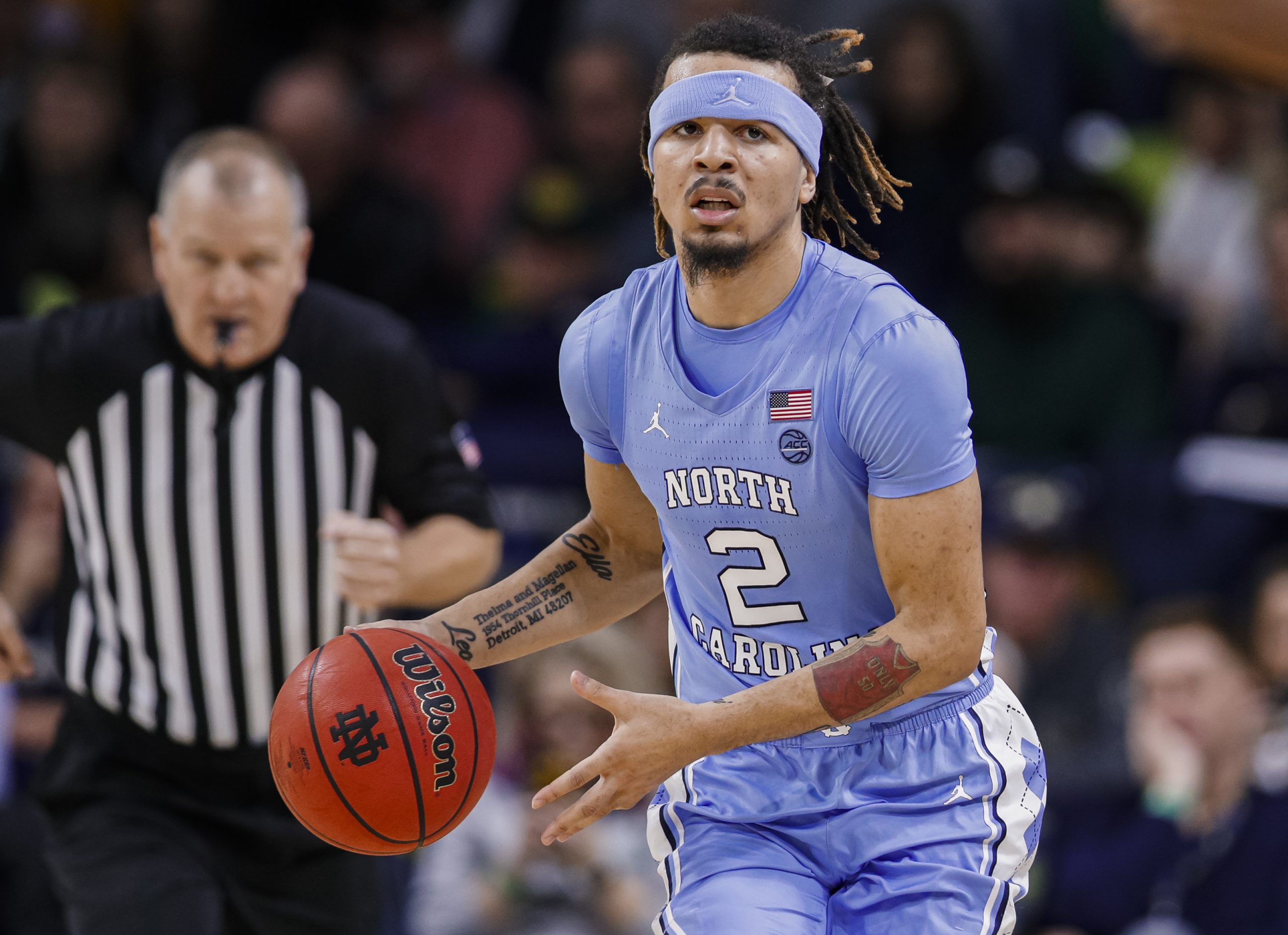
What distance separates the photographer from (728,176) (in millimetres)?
3117

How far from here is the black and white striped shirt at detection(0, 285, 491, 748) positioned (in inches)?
172

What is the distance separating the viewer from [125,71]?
8.64m

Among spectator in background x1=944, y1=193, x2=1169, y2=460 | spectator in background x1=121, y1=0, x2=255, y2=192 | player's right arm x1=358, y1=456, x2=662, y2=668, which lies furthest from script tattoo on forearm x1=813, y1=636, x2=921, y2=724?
spectator in background x1=121, y1=0, x2=255, y2=192

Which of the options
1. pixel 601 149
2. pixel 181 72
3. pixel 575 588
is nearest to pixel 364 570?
pixel 575 588

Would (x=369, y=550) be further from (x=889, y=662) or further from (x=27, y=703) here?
(x=27, y=703)

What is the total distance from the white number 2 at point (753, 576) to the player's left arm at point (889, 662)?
0.20m

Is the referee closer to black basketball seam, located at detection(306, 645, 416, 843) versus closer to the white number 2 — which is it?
black basketball seam, located at detection(306, 645, 416, 843)

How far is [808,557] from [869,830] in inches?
20.4

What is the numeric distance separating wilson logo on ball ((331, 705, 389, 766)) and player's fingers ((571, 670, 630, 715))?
0.56 meters

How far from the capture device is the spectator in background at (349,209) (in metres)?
7.53

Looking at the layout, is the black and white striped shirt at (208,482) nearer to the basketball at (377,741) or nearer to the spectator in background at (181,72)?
the basketball at (377,741)

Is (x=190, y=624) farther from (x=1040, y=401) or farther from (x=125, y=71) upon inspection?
(x=125, y=71)

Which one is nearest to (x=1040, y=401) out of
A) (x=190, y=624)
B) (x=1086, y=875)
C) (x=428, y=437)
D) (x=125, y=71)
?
(x=1086, y=875)

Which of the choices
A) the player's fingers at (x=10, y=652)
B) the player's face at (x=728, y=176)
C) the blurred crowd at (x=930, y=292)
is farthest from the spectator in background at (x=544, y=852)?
the player's face at (x=728, y=176)
